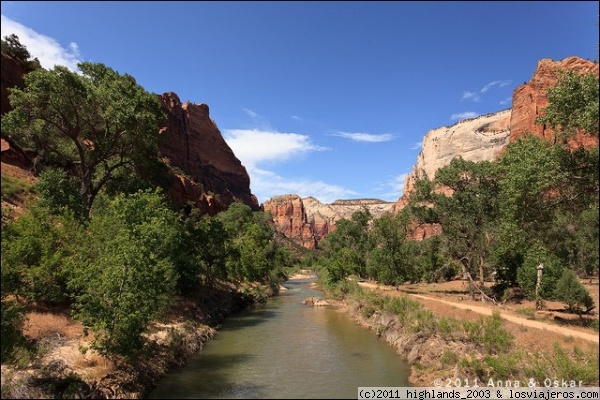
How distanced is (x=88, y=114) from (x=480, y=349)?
3321 cm

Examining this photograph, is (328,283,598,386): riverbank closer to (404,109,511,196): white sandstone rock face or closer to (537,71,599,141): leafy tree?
(537,71,599,141): leafy tree

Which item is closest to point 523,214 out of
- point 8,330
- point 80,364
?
point 80,364

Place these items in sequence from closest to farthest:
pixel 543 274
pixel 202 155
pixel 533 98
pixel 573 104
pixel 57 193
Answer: pixel 573 104
pixel 57 193
pixel 543 274
pixel 533 98
pixel 202 155

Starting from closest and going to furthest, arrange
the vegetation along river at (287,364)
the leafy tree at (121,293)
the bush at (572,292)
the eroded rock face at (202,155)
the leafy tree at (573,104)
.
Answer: the leafy tree at (121,293), the leafy tree at (573,104), the vegetation along river at (287,364), the bush at (572,292), the eroded rock face at (202,155)

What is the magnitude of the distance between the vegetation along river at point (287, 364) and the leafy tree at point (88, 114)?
17.3m

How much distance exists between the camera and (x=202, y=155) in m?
150

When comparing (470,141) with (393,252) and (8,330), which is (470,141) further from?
(8,330)

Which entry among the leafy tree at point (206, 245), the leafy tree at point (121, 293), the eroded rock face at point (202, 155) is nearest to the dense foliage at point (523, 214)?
the leafy tree at point (121, 293)

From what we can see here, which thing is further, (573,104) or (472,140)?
(472,140)

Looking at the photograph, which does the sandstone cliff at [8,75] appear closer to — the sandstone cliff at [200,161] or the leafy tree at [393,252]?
the sandstone cliff at [200,161]

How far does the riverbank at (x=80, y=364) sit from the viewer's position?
13.1m

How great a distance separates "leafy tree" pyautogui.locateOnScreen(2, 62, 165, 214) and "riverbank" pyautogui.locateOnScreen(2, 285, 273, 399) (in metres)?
12.9

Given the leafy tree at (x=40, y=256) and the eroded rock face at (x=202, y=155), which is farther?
the eroded rock face at (x=202, y=155)

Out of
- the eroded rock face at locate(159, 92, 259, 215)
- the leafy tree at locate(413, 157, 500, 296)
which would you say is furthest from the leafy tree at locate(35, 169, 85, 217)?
the eroded rock face at locate(159, 92, 259, 215)
